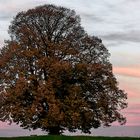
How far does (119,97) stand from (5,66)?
55.6 feet

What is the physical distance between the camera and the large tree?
6200cm

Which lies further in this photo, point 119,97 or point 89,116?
point 119,97

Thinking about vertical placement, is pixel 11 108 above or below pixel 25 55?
below

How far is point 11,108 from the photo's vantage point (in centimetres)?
6278

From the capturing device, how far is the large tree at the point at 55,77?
62.0 meters

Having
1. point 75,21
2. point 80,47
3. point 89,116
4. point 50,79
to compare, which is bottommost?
point 89,116

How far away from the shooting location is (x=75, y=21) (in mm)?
68875

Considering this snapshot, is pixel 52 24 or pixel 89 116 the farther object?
pixel 52 24

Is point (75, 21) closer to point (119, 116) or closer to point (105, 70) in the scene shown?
point (105, 70)

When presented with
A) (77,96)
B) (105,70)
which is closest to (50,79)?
(77,96)

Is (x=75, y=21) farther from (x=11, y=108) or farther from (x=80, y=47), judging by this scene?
(x=11, y=108)

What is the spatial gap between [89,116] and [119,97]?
6.53 meters

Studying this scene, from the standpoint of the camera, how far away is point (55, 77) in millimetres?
63000

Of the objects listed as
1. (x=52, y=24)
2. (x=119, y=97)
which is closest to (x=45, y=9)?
(x=52, y=24)
